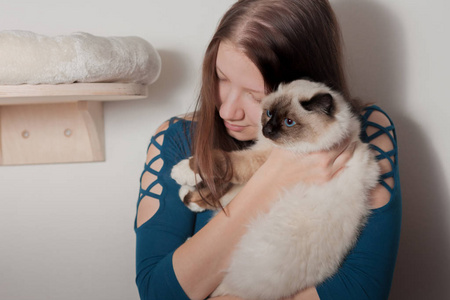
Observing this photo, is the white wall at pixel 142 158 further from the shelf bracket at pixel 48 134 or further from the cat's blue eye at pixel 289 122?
the cat's blue eye at pixel 289 122

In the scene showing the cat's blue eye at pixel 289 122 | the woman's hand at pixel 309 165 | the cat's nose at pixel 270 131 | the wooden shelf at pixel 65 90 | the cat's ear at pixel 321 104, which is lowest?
the woman's hand at pixel 309 165

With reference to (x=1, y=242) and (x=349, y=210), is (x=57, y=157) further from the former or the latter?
(x=349, y=210)

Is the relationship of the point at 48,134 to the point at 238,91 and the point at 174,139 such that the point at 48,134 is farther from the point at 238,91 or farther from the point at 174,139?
the point at 238,91

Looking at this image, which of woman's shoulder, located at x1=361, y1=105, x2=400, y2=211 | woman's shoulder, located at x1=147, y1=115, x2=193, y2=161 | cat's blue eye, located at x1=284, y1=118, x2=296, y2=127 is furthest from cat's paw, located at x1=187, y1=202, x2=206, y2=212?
woman's shoulder, located at x1=361, y1=105, x2=400, y2=211

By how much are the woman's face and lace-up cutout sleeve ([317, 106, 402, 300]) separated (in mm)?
363

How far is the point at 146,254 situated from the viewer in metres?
1.22

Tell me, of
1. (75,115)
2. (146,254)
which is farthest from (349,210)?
(75,115)

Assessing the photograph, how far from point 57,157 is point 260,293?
937 millimetres

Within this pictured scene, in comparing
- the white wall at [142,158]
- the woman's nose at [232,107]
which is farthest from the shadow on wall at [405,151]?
the woman's nose at [232,107]

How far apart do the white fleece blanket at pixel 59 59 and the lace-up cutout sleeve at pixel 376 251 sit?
2.58 feet

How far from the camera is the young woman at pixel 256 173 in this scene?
111 cm

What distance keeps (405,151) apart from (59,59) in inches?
47.5

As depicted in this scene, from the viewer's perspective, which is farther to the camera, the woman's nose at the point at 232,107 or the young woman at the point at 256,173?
the woman's nose at the point at 232,107

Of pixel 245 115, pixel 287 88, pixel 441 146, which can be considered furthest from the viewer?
pixel 441 146
